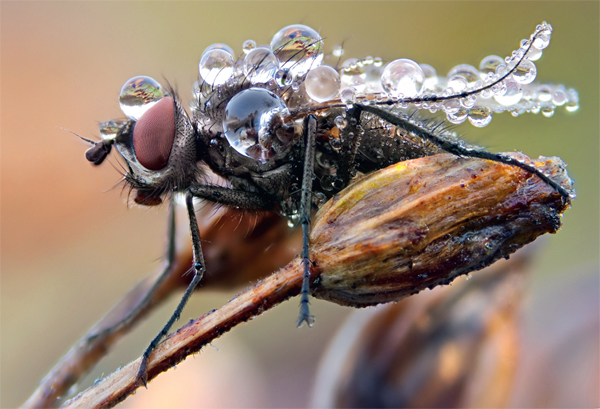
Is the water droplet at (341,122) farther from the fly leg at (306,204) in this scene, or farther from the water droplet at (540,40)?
the water droplet at (540,40)

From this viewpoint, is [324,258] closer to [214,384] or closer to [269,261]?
[269,261]

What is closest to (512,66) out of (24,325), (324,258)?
(324,258)

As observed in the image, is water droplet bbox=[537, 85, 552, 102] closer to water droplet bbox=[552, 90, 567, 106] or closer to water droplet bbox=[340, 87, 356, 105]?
water droplet bbox=[552, 90, 567, 106]

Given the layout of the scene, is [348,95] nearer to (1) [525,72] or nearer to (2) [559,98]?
(1) [525,72]

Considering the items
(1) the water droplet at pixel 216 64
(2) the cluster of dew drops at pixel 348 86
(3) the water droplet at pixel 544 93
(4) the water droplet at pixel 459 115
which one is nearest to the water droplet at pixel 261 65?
(2) the cluster of dew drops at pixel 348 86

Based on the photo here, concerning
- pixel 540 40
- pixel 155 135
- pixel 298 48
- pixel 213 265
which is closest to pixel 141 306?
pixel 213 265

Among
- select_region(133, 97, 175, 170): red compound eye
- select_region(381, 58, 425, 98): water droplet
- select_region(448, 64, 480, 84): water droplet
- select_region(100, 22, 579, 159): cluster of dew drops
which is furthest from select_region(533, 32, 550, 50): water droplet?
select_region(133, 97, 175, 170): red compound eye
